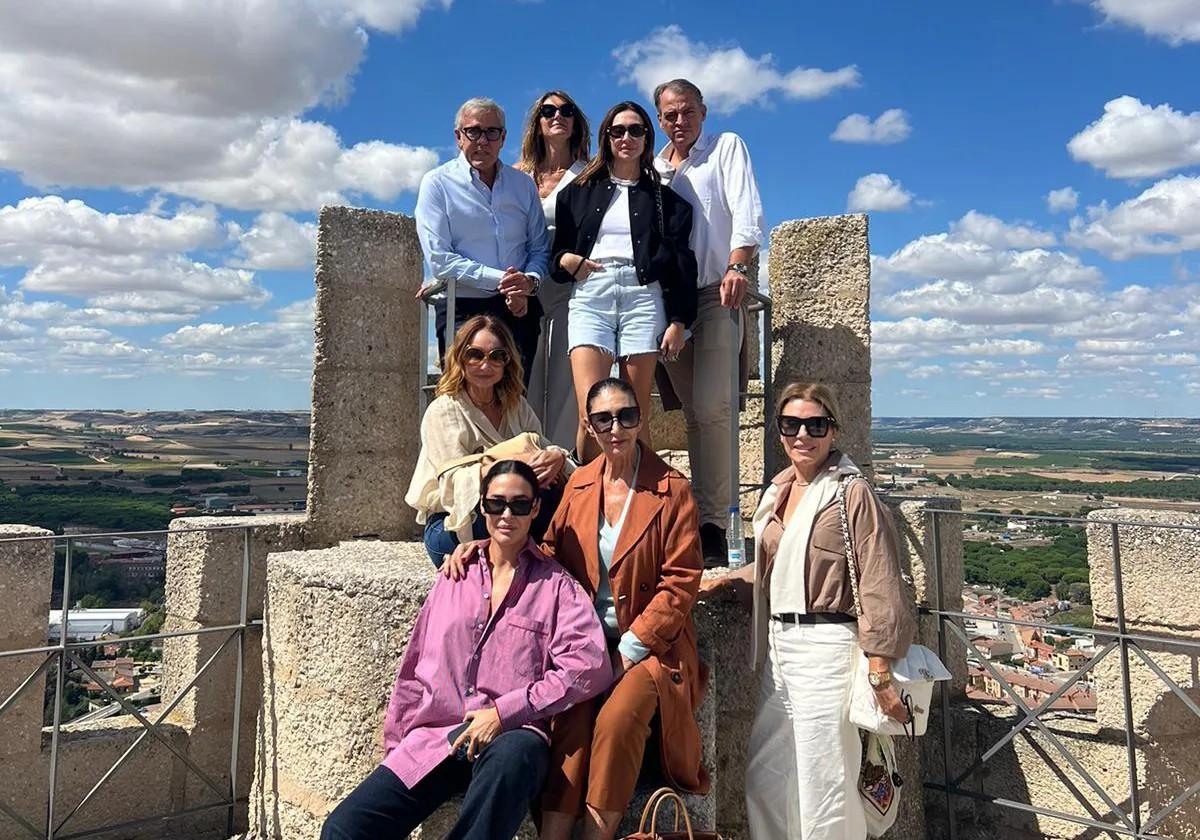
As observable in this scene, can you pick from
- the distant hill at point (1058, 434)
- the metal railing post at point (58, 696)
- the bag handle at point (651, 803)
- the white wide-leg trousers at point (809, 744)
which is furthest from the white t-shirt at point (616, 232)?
the distant hill at point (1058, 434)

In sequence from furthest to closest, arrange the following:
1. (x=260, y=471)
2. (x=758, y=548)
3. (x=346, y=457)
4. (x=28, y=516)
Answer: (x=260, y=471) → (x=28, y=516) → (x=346, y=457) → (x=758, y=548)

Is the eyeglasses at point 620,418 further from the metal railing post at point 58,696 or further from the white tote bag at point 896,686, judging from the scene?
the metal railing post at point 58,696

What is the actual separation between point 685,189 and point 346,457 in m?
2.66

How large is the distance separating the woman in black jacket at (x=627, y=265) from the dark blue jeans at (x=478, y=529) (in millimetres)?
643

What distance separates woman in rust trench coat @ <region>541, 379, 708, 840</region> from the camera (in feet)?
9.63

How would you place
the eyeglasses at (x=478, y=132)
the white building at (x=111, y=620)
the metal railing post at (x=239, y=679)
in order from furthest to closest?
the white building at (x=111, y=620), the metal railing post at (x=239, y=679), the eyeglasses at (x=478, y=132)

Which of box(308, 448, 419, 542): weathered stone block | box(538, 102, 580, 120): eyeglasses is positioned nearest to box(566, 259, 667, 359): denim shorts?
box(538, 102, 580, 120): eyeglasses

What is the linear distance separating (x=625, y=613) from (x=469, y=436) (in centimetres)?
104

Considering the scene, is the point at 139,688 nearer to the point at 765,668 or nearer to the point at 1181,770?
the point at 765,668

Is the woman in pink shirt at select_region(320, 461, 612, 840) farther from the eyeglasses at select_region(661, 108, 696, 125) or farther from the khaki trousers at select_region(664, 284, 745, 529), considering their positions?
the eyeglasses at select_region(661, 108, 696, 125)

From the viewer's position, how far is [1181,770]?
18.5 feet

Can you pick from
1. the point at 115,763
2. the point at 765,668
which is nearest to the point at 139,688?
the point at 115,763

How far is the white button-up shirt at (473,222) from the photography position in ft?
14.9

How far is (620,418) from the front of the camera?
10.6ft
